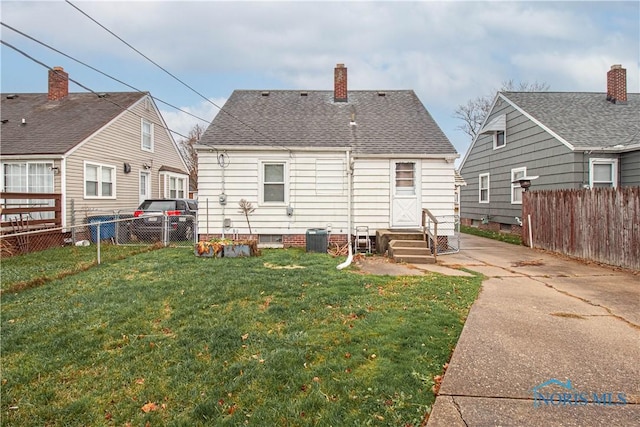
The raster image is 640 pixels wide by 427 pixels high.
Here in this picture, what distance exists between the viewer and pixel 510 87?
3450 centimetres

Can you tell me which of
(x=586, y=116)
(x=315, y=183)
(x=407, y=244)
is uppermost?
(x=586, y=116)

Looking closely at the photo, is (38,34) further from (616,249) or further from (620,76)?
(620,76)

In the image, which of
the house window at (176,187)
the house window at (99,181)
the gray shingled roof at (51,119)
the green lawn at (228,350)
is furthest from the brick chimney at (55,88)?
the green lawn at (228,350)

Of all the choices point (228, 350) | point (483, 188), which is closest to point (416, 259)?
point (228, 350)

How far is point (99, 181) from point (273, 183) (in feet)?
26.2

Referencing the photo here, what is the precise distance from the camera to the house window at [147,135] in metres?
18.1

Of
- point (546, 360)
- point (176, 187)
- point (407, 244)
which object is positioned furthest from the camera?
point (176, 187)

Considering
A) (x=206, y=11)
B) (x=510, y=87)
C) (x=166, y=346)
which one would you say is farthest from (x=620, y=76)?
(x=510, y=87)

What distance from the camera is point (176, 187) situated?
2109 cm

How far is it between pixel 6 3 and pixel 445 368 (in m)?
6.85

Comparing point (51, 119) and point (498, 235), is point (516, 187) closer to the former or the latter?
point (498, 235)

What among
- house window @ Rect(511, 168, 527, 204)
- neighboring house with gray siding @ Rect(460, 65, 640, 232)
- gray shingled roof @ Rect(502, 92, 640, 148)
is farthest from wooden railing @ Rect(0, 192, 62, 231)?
gray shingled roof @ Rect(502, 92, 640, 148)

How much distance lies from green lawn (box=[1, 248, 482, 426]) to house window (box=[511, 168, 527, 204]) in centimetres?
1033

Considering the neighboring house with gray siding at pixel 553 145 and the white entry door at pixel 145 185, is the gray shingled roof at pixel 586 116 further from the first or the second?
the white entry door at pixel 145 185
